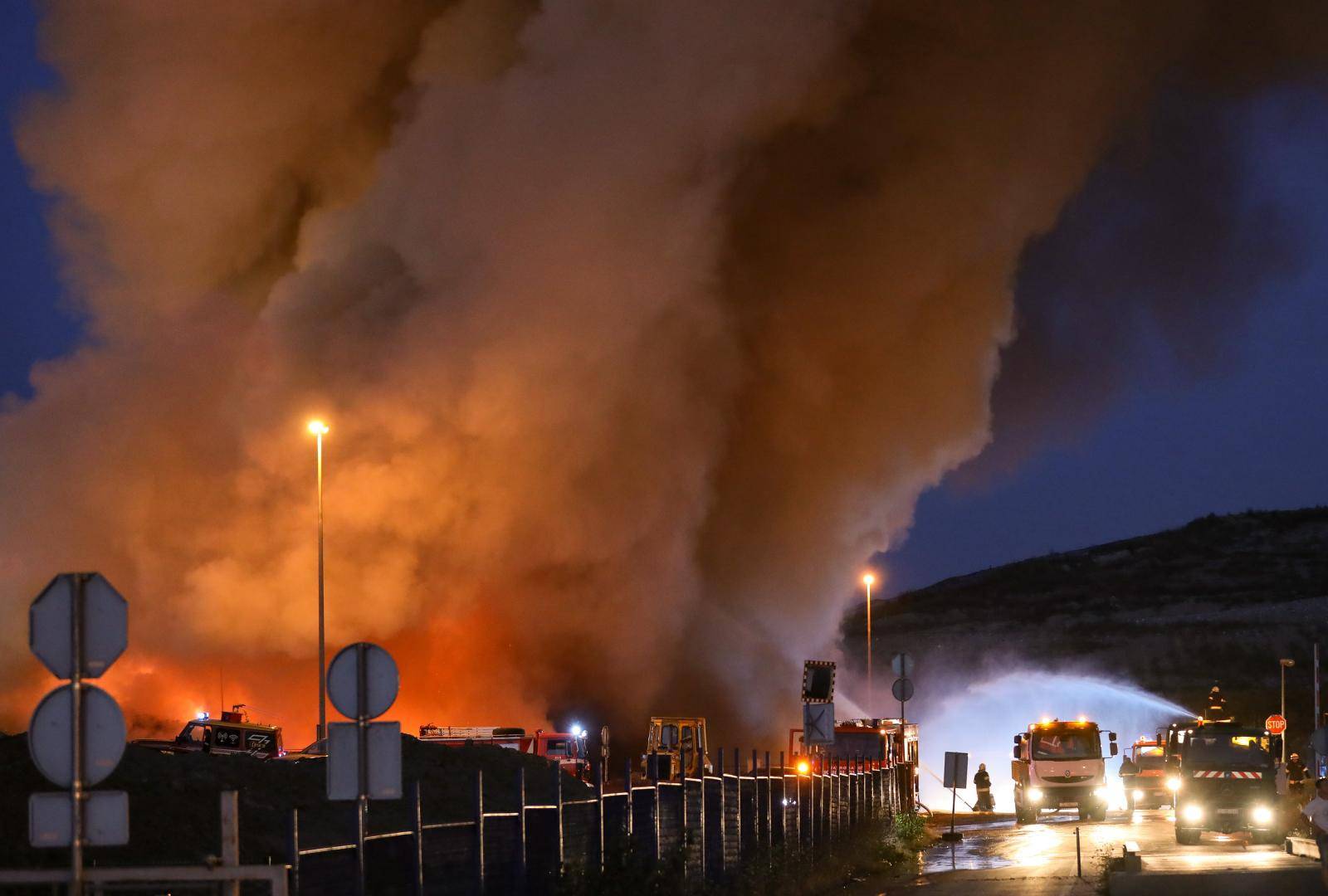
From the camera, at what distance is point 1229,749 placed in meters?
34.9

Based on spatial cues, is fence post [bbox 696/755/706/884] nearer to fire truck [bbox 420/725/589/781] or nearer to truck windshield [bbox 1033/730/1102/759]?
fire truck [bbox 420/725/589/781]

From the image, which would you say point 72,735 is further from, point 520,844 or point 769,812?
point 769,812

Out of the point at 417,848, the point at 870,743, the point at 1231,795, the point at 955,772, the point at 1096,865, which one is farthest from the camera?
the point at 870,743

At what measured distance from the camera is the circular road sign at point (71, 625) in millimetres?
11602

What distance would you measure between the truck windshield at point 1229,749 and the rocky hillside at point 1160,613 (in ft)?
156

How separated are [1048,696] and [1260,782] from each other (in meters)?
52.3

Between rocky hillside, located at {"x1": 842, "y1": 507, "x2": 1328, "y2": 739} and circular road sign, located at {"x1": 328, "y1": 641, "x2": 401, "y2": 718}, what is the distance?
73.0m

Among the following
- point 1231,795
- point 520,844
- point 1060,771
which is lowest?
point 1060,771

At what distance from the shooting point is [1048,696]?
281 ft

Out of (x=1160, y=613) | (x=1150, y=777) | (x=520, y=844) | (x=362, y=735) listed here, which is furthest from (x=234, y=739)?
(x=1160, y=613)

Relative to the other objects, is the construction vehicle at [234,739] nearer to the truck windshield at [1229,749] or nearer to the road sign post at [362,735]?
the truck windshield at [1229,749]

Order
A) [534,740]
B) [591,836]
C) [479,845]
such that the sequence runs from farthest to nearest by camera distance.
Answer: [534,740] < [591,836] < [479,845]

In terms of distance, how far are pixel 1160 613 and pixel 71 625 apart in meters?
125

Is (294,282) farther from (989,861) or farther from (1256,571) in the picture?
(1256,571)
